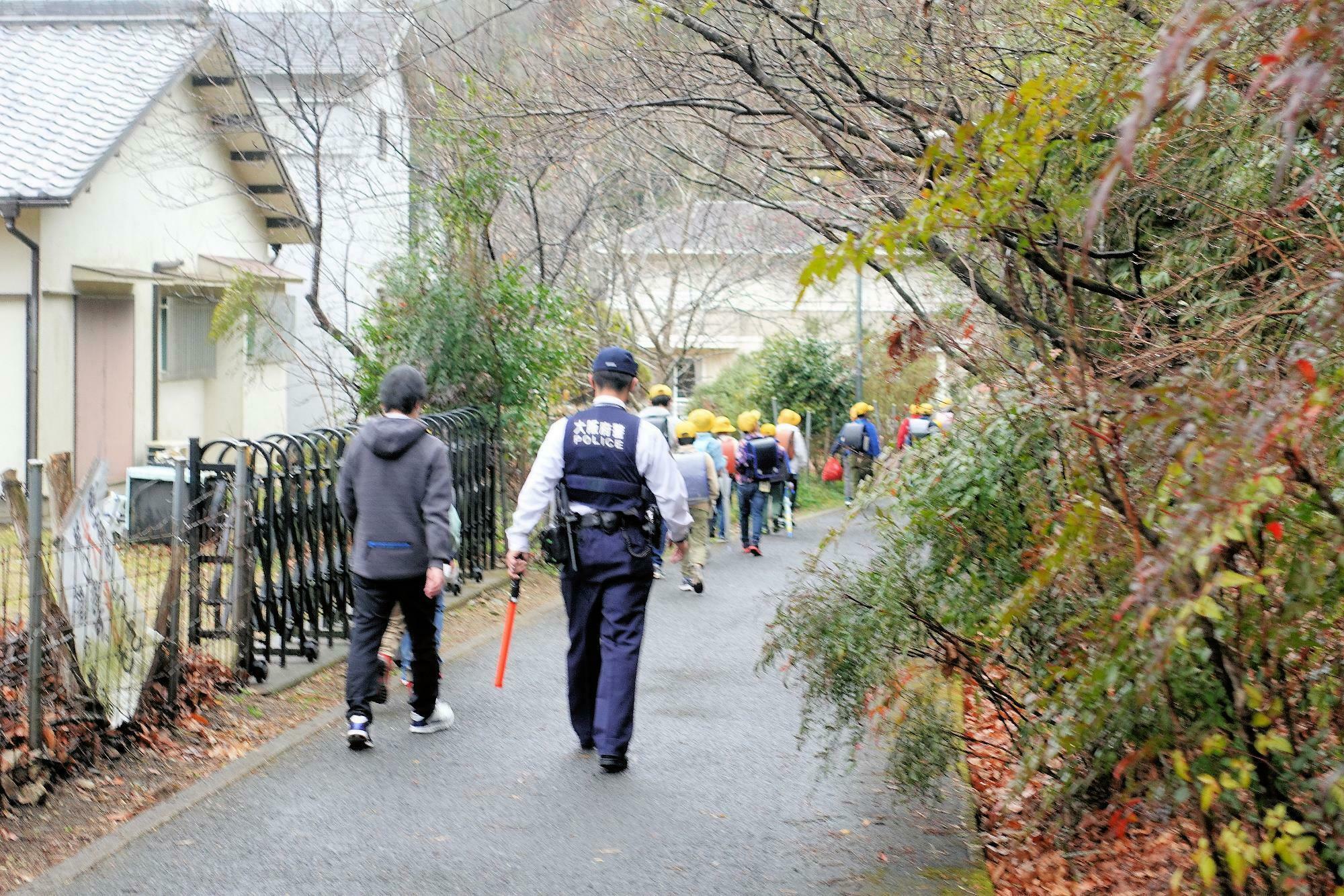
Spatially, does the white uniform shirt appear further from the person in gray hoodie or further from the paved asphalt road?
the paved asphalt road

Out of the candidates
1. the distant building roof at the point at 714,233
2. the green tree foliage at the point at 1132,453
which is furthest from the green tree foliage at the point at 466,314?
the distant building roof at the point at 714,233

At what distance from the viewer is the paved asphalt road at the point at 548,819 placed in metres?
5.12

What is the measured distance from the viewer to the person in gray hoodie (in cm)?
681

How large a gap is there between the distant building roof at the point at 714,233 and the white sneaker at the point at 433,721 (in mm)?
16605

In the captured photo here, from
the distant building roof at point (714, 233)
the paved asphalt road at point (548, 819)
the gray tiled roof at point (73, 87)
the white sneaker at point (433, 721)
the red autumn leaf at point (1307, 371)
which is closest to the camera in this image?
the red autumn leaf at point (1307, 371)

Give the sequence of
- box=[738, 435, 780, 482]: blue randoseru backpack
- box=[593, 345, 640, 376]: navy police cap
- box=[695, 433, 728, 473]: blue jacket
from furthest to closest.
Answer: box=[738, 435, 780, 482]: blue randoseru backpack, box=[695, 433, 728, 473]: blue jacket, box=[593, 345, 640, 376]: navy police cap

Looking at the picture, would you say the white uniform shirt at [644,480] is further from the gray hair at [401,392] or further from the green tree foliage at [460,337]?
the green tree foliage at [460,337]

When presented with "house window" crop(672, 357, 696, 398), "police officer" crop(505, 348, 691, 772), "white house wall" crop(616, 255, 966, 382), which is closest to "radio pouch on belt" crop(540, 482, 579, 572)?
"police officer" crop(505, 348, 691, 772)

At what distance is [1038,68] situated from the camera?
6.89 m

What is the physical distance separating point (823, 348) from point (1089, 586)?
23.5m

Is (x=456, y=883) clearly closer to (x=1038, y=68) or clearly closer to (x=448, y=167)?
(x=1038, y=68)

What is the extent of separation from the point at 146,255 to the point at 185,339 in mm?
1705

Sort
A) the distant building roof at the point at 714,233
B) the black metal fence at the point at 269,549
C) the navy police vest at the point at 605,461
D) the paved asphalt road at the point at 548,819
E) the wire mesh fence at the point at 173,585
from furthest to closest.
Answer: the distant building roof at the point at 714,233 < the black metal fence at the point at 269,549 < the navy police vest at the point at 605,461 < the wire mesh fence at the point at 173,585 < the paved asphalt road at the point at 548,819

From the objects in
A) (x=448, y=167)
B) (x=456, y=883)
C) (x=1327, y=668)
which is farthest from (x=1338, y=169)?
(x=448, y=167)
